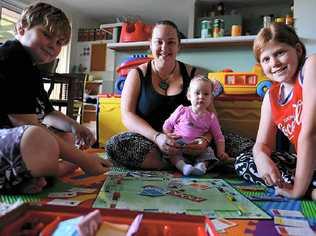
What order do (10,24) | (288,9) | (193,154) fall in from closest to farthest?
(193,154)
(288,9)
(10,24)

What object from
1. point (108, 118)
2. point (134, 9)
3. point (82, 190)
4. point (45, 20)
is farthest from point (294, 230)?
point (134, 9)

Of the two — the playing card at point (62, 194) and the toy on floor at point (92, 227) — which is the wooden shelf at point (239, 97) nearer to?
the playing card at point (62, 194)

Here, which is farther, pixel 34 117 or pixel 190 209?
pixel 34 117

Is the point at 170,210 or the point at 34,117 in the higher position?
the point at 34,117

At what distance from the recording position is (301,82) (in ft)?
2.74

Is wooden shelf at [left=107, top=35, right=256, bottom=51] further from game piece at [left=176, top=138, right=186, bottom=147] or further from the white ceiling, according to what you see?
the white ceiling

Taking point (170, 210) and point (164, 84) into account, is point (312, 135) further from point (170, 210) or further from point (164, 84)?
point (164, 84)

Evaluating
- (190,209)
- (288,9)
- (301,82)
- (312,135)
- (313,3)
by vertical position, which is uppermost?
(288,9)

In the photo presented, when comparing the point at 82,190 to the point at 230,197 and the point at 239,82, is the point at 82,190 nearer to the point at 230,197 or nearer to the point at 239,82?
the point at 230,197

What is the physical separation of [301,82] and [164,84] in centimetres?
59

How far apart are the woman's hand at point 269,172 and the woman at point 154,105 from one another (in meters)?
0.33

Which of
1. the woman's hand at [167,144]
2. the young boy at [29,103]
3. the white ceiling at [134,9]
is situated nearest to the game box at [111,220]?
the young boy at [29,103]

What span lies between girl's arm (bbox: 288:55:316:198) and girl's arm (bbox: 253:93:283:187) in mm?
53

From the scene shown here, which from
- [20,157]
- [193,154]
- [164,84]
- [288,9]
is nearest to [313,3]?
[288,9]
